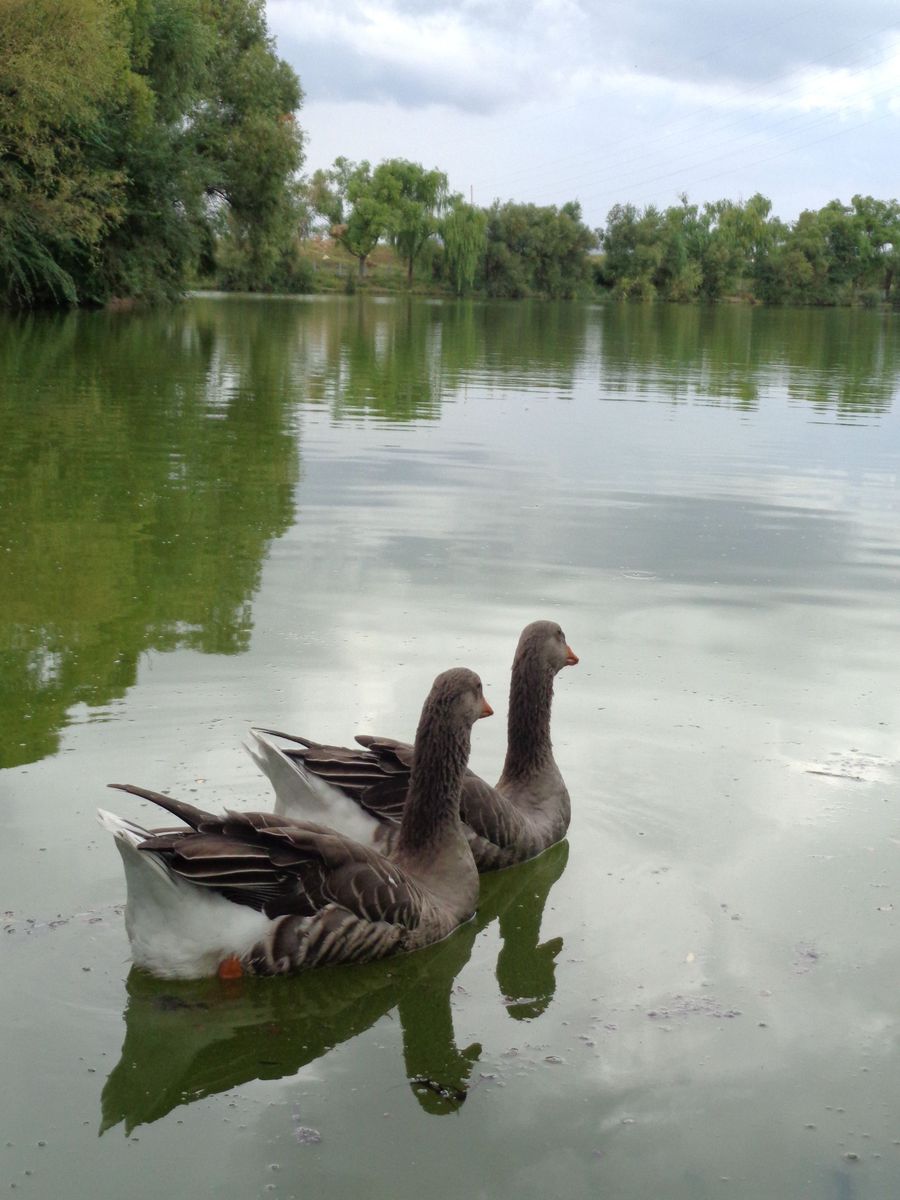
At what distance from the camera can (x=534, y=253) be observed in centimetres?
13300

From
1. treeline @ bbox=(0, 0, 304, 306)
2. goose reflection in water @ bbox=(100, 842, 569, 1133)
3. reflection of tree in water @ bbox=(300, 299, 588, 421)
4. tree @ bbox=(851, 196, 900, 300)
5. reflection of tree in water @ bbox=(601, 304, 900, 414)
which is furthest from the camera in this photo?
tree @ bbox=(851, 196, 900, 300)

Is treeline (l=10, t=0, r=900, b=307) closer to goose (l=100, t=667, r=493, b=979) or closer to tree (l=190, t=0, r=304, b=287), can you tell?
tree (l=190, t=0, r=304, b=287)

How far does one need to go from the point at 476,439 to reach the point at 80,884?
1478 cm

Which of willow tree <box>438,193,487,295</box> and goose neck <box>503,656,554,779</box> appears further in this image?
willow tree <box>438,193,487,295</box>

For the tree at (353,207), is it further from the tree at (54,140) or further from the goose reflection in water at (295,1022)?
the goose reflection in water at (295,1022)

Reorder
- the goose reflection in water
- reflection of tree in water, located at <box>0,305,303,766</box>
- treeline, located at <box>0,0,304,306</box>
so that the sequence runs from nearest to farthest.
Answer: the goose reflection in water → reflection of tree in water, located at <box>0,305,303,766</box> → treeline, located at <box>0,0,304,306</box>

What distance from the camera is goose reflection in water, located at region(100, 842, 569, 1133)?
14.5 feet

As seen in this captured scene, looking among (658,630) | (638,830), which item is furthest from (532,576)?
(638,830)

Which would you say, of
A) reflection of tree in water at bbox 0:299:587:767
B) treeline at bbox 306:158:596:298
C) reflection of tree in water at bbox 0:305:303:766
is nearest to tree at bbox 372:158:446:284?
treeline at bbox 306:158:596:298

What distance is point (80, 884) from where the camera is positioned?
220 inches

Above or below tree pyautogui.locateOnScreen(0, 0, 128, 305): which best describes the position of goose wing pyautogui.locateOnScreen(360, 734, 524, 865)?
below

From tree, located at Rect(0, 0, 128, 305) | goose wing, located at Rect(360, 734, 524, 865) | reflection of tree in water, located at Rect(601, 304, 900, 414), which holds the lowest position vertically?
goose wing, located at Rect(360, 734, 524, 865)

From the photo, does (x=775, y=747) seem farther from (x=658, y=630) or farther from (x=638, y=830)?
(x=658, y=630)

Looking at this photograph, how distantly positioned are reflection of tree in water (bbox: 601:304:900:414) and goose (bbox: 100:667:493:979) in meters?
21.6
